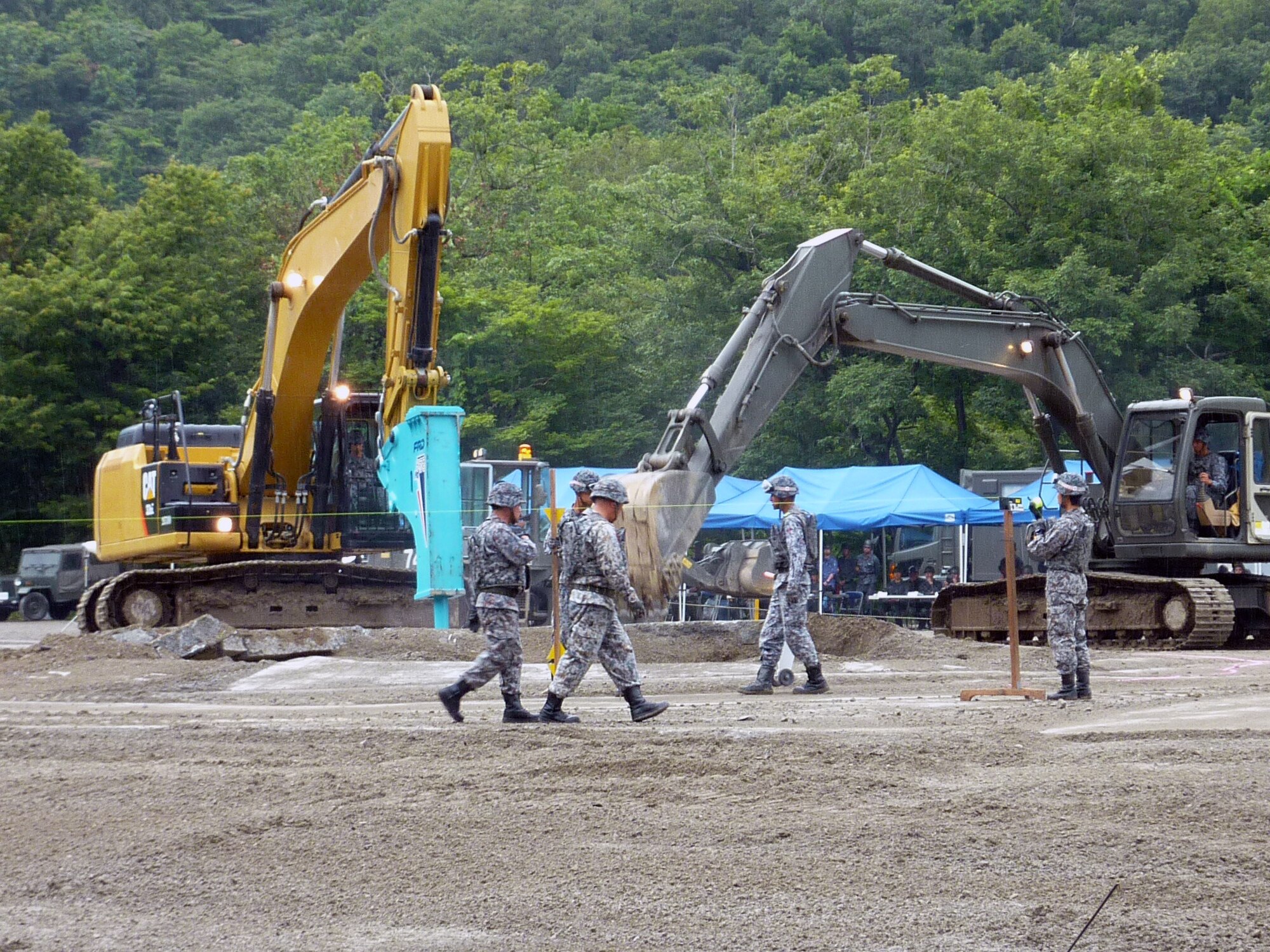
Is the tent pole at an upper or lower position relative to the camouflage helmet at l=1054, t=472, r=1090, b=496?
lower

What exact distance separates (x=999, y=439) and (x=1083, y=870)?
101 ft

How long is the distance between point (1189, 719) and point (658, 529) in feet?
20.2

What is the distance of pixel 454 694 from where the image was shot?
10508 mm

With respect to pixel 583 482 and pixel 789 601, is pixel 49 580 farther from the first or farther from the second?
pixel 583 482

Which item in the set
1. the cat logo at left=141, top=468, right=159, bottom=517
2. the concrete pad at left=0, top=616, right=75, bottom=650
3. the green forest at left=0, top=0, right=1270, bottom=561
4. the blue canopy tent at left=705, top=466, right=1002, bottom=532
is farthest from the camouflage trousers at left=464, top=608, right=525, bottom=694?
the green forest at left=0, top=0, right=1270, bottom=561

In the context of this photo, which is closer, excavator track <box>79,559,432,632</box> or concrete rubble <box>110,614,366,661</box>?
concrete rubble <box>110,614,366,661</box>

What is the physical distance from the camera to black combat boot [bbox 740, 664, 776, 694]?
1316 centimetres

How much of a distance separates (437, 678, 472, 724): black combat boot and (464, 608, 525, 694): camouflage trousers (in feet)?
0.18

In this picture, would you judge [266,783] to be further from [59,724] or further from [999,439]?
[999,439]

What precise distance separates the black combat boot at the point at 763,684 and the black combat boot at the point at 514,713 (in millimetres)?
2972

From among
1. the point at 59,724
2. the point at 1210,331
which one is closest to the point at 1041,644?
the point at 59,724

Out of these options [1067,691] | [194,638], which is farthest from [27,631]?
[1067,691]

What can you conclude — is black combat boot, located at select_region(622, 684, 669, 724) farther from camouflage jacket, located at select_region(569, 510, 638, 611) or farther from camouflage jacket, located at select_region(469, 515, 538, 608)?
camouflage jacket, located at select_region(469, 515, 538, 608)

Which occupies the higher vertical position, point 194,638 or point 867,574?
point 867,574
